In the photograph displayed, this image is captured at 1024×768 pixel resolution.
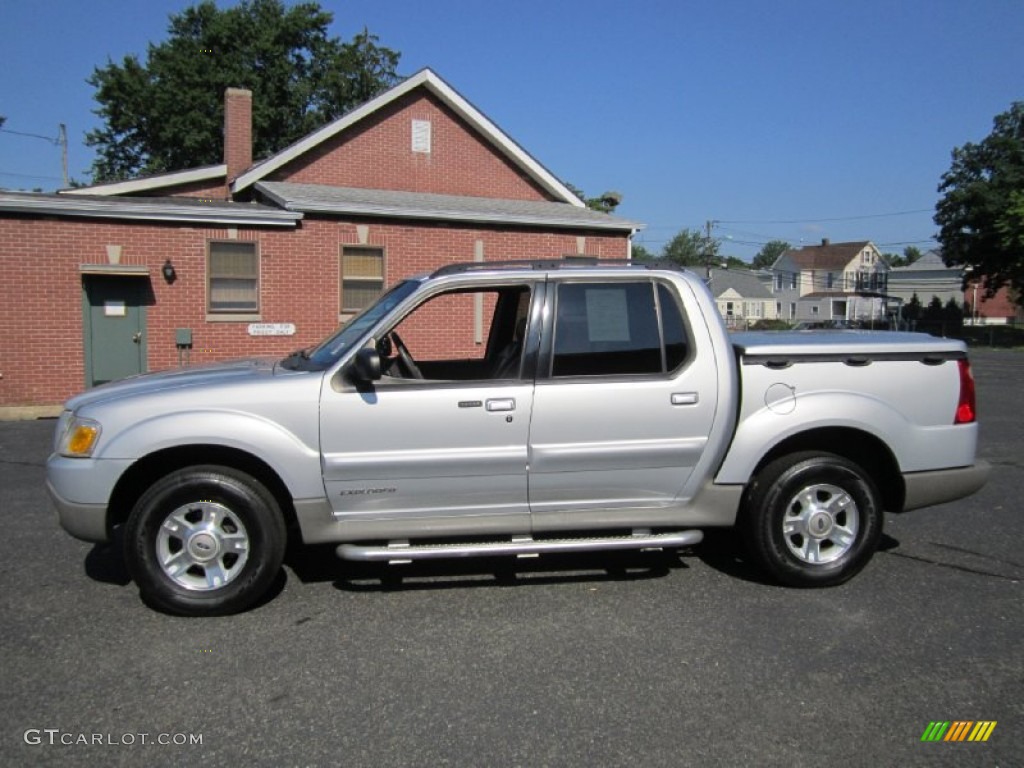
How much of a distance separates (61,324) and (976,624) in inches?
509

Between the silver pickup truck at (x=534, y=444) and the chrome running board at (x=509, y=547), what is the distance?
1 centimetres

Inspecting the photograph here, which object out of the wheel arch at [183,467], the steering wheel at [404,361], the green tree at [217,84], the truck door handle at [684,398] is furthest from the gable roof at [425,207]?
the green tree at [217,84]

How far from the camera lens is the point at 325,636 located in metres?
4.09

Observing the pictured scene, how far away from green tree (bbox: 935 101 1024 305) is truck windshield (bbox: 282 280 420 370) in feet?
166

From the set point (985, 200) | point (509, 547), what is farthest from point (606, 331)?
Answer: point (985, 200)

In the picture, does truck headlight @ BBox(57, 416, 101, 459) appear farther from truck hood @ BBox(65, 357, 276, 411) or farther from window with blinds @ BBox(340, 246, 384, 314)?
window with blinds @ BBox(340, 246, 384, 314)

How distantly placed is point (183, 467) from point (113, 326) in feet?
33.0

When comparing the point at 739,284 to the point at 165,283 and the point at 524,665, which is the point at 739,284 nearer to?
the point at 165,283

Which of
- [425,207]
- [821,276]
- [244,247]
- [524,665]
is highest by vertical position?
[821,276]

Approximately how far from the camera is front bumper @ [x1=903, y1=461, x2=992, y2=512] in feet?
15.9

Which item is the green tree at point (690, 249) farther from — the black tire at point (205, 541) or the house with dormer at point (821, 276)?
the black tire at point (205, 541)

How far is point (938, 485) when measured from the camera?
4887 millimetres

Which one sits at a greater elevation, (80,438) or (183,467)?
(80,438)

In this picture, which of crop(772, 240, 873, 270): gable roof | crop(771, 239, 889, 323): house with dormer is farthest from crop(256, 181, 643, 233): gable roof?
crop(772, 240, 873, 270): gable roof
